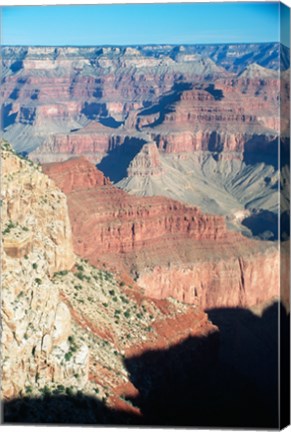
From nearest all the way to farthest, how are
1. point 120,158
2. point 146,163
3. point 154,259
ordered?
1. point 154,259
2. point 146,163
3. point 120,158

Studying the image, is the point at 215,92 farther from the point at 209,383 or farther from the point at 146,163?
the point at 209,383

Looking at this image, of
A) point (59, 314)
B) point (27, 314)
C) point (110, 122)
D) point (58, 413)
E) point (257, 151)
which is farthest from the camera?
point (110, 122)

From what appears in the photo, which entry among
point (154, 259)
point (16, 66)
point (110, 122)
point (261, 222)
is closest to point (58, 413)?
point (154, 259)

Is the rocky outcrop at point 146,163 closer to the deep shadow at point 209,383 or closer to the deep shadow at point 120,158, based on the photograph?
the deep shadow at point 120,158

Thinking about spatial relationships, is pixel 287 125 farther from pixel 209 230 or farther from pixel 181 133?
pixel 181 133

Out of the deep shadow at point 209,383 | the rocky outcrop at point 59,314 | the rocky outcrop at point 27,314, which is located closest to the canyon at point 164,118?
the deep shadow at point 209,383

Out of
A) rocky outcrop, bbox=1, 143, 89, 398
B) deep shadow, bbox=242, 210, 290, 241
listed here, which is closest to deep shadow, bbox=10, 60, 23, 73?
deep shadow, bbox=242, 210, 290, 241

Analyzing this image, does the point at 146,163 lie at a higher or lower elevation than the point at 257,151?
lower
